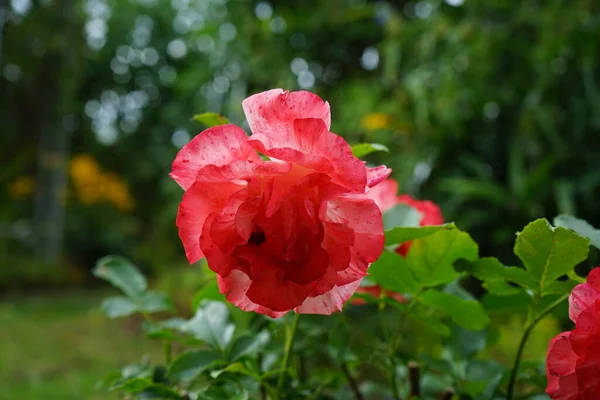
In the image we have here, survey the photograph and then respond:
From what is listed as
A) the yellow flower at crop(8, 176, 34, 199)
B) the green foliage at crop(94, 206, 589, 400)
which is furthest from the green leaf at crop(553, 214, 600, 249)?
the yellow flower at crop(8, 176, 34, 199)

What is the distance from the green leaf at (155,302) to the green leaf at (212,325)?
0.05 metres

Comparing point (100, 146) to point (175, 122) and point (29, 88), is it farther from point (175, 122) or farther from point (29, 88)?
point (29, 88)

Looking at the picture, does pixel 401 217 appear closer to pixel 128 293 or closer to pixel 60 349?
pixel 128 293

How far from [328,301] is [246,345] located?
0.29 feet

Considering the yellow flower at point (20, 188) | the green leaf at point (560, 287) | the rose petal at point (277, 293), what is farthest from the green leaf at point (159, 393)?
the yellow flower at point (20, 188)

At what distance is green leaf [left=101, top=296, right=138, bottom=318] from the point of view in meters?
0.41

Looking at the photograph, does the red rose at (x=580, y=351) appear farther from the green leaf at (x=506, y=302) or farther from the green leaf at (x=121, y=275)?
the green leaf at (x=121, y=275)

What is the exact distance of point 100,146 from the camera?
10.2 meters

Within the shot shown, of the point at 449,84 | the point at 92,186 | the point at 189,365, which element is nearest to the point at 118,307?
the point at 189,365

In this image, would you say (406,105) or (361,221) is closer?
(361,221)

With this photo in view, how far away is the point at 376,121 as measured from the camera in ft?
5.97

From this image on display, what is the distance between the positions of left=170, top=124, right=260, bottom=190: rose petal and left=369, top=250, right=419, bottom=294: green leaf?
106 millimetres

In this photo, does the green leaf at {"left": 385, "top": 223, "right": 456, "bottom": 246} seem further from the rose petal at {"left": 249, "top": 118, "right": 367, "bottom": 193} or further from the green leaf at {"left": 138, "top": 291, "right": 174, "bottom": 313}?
the green leaf at {"left": 138, "top": 291, "right": 174, "bottom": 313}

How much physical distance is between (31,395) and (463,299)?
89.5 inches
